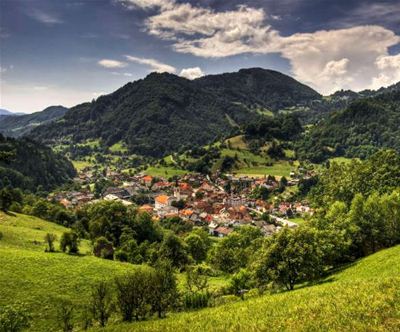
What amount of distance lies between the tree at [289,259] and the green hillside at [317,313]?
863cm

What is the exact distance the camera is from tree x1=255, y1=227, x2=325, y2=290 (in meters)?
51.7

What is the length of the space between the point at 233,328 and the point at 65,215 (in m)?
93.3

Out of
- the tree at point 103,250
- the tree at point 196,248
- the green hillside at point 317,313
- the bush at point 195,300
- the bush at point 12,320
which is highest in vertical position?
the green hillside at point 317,313

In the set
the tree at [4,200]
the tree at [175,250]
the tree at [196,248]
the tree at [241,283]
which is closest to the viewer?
the tree at [241,283]

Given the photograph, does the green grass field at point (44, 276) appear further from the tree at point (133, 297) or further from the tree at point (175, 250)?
the tree at point (175, 250)

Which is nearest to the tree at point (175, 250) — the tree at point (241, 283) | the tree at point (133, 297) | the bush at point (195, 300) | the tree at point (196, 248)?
the tree at point (196, 248)

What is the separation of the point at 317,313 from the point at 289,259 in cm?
2185

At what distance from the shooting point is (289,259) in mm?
51781

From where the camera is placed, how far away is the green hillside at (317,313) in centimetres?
2666

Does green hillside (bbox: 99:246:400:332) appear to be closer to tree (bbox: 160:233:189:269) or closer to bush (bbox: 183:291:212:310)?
bush (bbox: 183:291:212:310)

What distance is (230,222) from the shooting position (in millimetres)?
168250

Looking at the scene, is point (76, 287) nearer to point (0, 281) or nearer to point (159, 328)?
point (0, 281)

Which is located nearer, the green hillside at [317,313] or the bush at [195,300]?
the green hillside at [317,313]

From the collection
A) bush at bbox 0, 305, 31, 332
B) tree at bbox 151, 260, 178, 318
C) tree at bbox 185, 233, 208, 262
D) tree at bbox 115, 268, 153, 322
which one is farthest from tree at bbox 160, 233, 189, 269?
bush at bbox 0, 305, 31, 332
